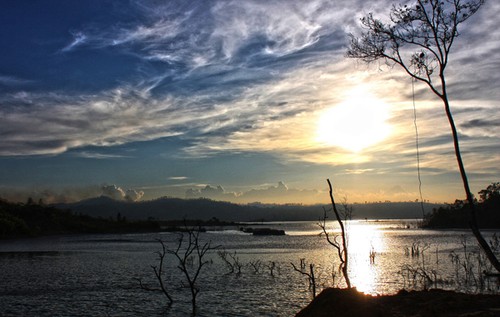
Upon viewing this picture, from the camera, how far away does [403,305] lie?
14047 mm

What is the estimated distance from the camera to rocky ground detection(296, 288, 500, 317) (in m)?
12.8

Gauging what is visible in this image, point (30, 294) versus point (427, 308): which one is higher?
point (427, 308)

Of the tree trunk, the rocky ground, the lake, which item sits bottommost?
the lake

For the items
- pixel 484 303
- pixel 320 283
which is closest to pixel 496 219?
pixel 320 283

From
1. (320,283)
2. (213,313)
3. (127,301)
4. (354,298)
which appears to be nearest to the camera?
(354,298)

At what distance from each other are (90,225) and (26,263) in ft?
382

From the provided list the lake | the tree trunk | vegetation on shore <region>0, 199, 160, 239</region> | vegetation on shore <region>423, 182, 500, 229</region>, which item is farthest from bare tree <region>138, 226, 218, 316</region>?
vegetation on shore <region>423, 182, 500, 229</region>

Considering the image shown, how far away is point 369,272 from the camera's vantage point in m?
44.6

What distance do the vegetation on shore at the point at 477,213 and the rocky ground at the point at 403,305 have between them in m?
146

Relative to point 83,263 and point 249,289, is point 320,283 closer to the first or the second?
point 249,289

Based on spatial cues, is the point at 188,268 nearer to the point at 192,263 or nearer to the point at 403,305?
the point at 192,263

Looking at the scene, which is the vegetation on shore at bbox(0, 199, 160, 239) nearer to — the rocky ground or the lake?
the lake

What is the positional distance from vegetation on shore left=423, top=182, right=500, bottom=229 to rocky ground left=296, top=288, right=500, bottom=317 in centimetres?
14630

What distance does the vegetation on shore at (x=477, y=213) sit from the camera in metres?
152
